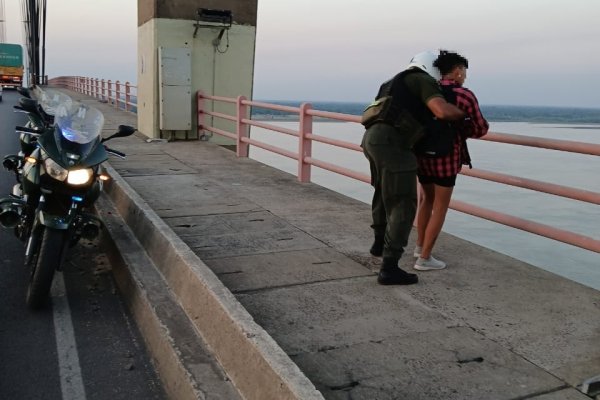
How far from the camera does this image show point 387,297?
426cm

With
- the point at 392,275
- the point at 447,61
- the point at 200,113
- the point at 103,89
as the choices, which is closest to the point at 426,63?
the point at 447,61

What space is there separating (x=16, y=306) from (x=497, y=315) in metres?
3.55

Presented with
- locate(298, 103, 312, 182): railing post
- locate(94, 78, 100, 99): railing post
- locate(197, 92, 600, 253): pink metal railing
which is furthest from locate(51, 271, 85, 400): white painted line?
locate(94, 78, 100, 99): railing post

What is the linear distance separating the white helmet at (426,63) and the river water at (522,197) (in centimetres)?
205

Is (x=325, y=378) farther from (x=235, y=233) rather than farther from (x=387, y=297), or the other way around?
(x=235, y=233)

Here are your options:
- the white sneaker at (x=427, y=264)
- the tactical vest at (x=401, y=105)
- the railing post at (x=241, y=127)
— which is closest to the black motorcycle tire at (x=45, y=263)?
the tactical vest at (x=401, y=105)

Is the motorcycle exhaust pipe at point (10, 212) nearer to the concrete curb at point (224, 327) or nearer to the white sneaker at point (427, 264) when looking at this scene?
the concrete curb at point (224, 327)

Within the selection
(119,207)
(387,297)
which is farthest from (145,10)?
(387,297)

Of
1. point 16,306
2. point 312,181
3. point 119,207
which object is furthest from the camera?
point 312,181

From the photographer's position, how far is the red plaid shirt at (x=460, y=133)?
4336 mm

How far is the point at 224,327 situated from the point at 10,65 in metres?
60.0

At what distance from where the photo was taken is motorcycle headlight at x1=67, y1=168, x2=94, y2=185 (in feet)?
14.6

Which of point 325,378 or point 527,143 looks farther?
point 527,143

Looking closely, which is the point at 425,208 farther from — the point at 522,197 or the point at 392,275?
the point at 522,197
